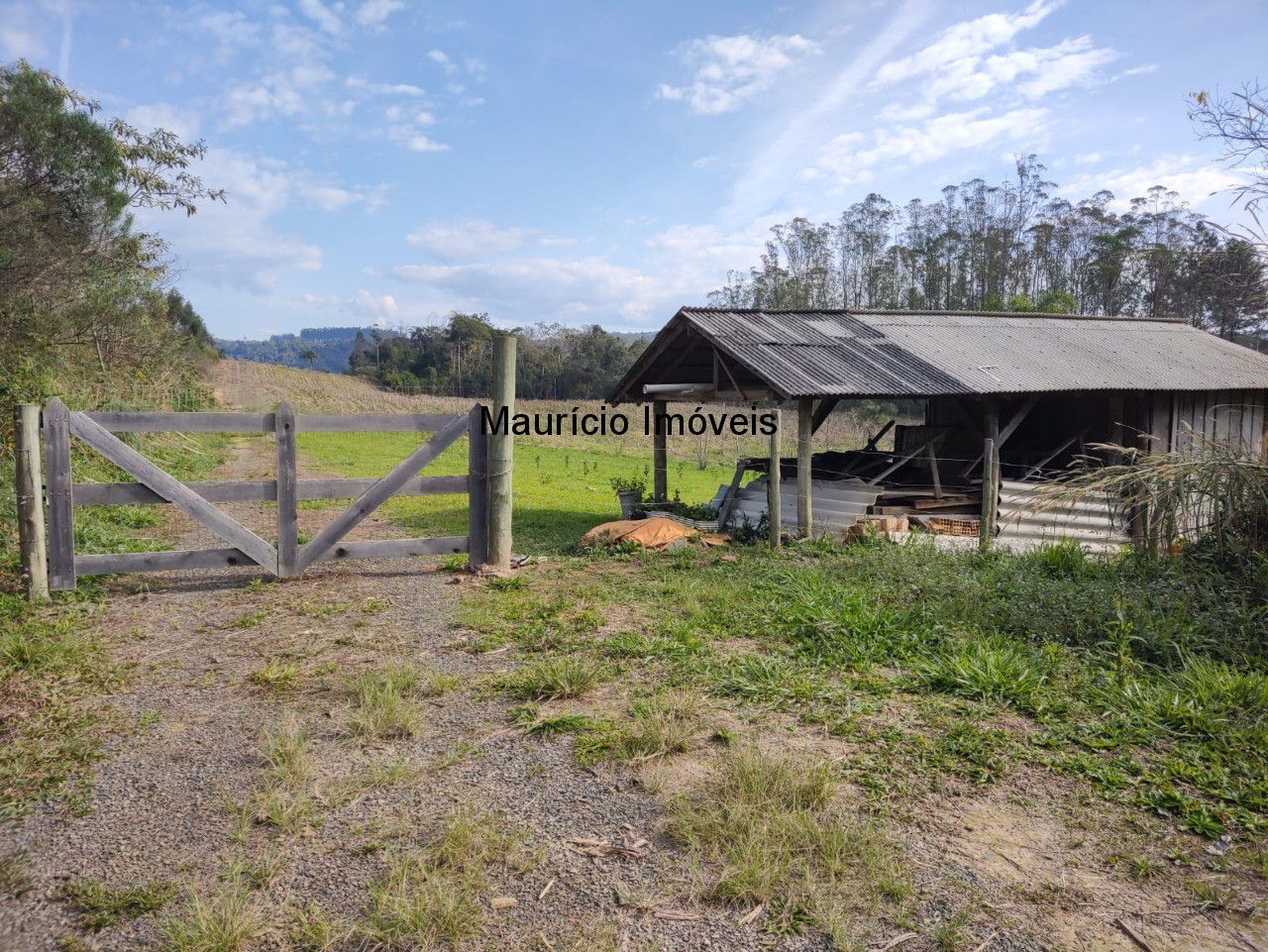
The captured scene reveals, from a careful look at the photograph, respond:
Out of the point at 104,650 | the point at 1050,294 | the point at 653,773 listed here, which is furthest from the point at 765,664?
the point at 1050,294

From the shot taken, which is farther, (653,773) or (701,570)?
(701,570)

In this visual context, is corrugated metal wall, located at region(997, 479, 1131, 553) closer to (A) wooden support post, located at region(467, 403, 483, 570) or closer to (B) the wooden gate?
(A) wooden support post, located at region(467, 403, 483, 570)

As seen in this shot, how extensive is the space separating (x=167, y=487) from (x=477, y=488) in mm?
2648

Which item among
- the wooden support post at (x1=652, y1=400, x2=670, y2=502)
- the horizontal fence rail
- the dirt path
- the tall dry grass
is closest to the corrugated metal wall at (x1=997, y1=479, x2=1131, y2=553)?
the tall dry grass

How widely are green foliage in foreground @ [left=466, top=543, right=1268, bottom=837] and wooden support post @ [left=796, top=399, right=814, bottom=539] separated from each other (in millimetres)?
2404

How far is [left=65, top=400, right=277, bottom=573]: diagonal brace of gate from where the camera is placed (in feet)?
22.1

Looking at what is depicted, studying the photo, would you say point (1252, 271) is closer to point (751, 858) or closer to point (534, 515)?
point (751, 858)

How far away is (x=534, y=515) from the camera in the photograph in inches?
528

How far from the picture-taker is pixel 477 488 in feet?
26.3

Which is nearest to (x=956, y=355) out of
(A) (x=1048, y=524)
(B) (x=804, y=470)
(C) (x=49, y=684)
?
(A) (x=1048, y=524)

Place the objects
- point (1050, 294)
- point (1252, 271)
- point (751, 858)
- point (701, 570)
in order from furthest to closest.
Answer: point (1050, 294) → point (701, 570) → point (1252, 271) → point (751, 858)

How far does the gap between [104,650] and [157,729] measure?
158 cm

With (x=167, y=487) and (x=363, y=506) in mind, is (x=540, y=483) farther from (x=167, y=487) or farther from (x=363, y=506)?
(x=167, y=487)

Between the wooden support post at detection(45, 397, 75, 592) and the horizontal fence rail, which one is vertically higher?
the horizontal fence rail
